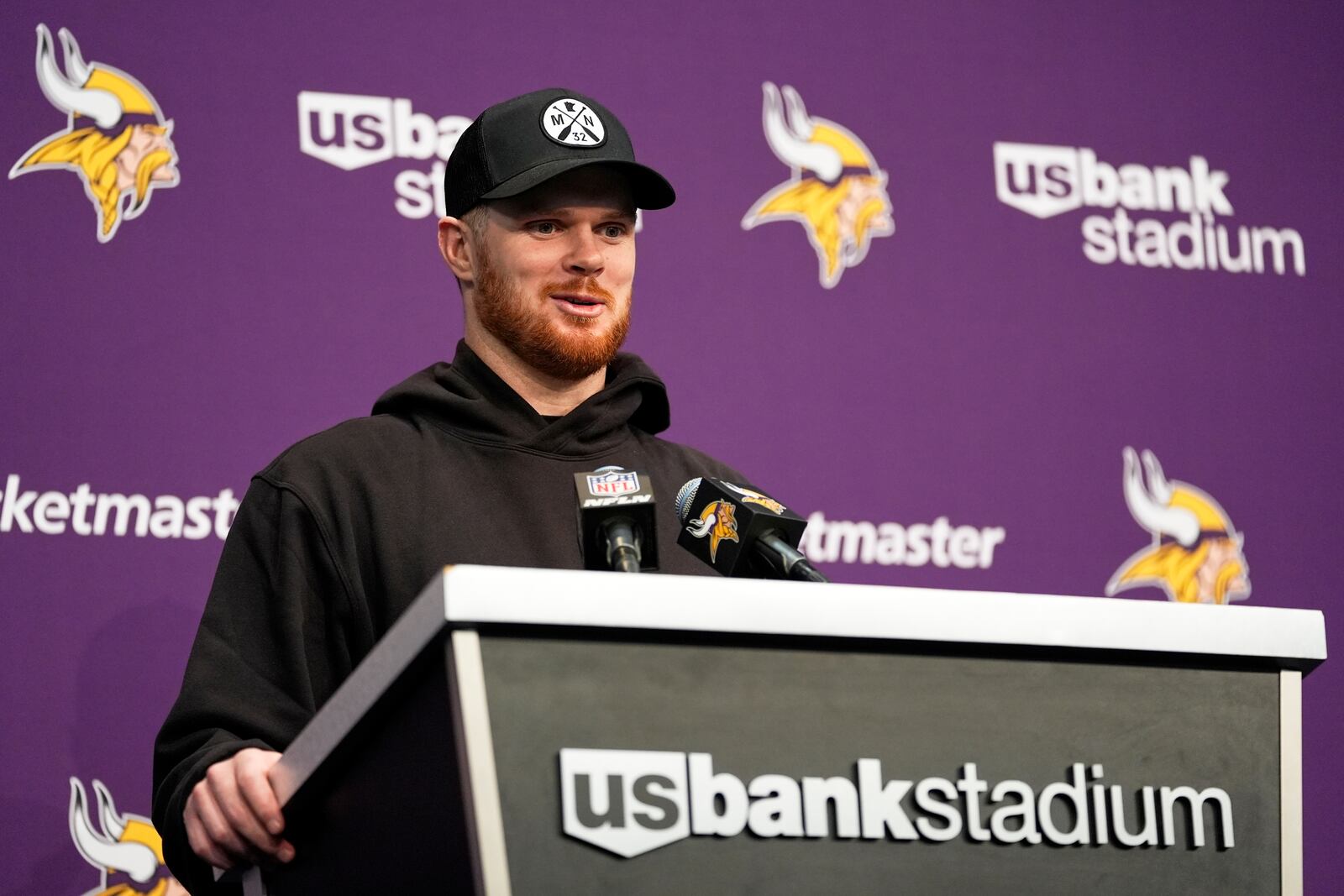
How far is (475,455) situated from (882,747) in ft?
2.90

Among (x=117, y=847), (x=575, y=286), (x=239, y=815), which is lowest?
(x=117, y=847)

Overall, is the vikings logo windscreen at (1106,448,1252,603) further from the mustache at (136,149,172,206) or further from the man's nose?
the mustache at (136,149,172,206)

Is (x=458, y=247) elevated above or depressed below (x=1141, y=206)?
below

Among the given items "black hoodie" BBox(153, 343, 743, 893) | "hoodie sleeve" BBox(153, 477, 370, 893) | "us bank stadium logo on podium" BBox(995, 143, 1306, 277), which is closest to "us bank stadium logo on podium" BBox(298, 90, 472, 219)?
"black hoodie" BBox(153, 343, 743, 893)

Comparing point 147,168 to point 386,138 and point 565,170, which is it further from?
point 565,170

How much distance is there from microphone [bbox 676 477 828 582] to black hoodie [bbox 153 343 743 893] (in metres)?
0.33

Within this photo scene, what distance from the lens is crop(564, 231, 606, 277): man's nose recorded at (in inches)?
69.7

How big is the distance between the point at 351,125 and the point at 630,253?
73 centimetres

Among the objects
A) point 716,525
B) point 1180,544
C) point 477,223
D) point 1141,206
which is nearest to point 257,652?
point 716,525

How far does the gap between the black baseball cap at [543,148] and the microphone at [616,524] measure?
27.3 inches

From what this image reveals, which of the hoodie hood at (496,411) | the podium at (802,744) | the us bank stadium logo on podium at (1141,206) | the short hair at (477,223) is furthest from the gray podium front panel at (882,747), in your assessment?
the us bank stadium logo on podium at (1141,206)

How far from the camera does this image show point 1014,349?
267 centimetres

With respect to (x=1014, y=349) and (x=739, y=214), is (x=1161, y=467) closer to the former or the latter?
(x=1014, y=349)

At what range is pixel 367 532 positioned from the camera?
1.59 metres
